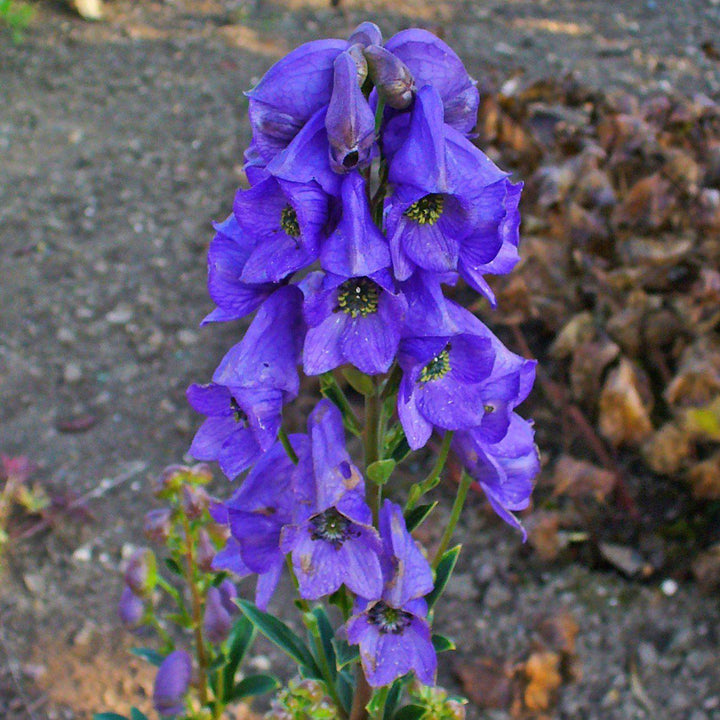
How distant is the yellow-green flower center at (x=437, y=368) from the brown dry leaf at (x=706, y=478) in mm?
2174

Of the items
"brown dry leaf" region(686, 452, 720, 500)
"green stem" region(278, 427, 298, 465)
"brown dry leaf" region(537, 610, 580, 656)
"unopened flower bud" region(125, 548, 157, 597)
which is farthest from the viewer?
"brown dry leaf" region(686, 452, 720, 500)

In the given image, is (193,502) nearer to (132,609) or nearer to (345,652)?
(132,609)

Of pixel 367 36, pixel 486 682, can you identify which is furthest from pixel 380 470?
pixel 486 682

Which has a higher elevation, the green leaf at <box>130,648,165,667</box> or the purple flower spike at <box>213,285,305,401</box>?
the purple flower spike at <box>213,285,305,401</box>

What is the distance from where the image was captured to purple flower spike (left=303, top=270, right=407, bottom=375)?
137 centimetres

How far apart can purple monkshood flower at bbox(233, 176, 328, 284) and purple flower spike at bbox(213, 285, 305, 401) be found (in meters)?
0.08

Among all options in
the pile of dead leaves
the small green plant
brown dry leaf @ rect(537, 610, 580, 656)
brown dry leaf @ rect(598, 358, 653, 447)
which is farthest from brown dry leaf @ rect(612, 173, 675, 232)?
the small green plant

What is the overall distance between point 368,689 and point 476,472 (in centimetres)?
55

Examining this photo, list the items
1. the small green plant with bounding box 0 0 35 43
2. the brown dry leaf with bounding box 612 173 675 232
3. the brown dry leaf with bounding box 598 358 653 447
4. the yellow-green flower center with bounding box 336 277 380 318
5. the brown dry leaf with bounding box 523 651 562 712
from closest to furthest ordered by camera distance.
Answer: the yellow-green flower center with bounding box 336 277 380 318 → the brown dry leaf with bounding box 523 651 562 712 → the brown dry leaf with bounding box 598 358 653 447 → the brown dry leaf with bounding box 612 173 675 232 → the small green plant with bounding box 0 0 35 43

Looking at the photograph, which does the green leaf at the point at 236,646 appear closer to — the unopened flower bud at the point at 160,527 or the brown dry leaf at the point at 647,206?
the unopened flower bud at the point at 160,527

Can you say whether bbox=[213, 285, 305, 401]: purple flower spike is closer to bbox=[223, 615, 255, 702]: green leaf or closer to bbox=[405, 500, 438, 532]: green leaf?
bbox=[405, 500, 438, 532]: green leaf

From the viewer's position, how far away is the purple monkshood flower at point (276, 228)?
133 centimetres

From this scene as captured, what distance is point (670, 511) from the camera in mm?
3492

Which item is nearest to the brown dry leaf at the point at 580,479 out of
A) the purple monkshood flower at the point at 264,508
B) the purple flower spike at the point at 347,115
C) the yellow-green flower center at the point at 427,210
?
the purple monkshood flower at the point at 264,508
